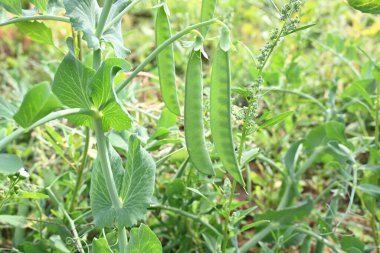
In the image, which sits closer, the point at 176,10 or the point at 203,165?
the point at 203,165

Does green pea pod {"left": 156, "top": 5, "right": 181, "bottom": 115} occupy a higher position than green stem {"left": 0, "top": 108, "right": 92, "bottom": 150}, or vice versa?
green pea pod {"left": 156, "top": 5, "right": 181, "bottom": 115}

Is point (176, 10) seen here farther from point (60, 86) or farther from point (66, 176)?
point (60, 86)

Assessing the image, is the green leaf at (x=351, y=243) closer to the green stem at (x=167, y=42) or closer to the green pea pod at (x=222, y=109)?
the green pea pod at (x=222, y=109)

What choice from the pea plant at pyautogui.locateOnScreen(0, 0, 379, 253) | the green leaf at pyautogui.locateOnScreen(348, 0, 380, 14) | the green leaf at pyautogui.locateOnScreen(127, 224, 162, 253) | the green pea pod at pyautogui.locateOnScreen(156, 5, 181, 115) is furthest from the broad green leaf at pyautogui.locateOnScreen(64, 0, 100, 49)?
the green leaf at pyautogui.locateOnScreen(348, 0, 380, 14)

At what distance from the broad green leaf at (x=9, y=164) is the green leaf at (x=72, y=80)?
109 mm

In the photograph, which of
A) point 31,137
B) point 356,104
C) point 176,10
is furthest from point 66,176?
point 176,10

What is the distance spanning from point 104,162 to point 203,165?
0.14m

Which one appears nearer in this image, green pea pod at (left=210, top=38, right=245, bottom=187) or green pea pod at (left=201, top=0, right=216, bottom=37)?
green pea pod at (left=210, top=38, right=245, bottom=187)

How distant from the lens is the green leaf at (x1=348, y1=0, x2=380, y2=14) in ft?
2.93

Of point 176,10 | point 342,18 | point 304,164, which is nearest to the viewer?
point 304,164

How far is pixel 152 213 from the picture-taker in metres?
1.30

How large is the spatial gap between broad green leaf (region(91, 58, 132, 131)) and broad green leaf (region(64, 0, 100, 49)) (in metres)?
0.04

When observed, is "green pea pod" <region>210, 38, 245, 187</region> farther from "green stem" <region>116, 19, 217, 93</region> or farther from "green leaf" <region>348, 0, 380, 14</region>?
"green leaf" <region>348, 0, 380, 14</region>

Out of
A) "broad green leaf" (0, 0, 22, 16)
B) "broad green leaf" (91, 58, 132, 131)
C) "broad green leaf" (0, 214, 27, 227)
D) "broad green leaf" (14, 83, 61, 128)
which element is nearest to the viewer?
"broad green leaf" (14, 83, 61, 128)
